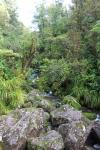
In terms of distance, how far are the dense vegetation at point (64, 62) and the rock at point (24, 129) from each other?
1.69 metres

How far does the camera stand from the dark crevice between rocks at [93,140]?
10201 mm

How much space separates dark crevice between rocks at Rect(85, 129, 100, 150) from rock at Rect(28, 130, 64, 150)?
1409 millimetres

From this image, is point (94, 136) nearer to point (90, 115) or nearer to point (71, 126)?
point (71, 126)

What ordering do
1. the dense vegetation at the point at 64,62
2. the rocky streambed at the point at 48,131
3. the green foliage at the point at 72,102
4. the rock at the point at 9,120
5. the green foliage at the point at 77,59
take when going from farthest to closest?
the green foliage at the point at 77,59
the green foliage at the point at 72,102
the dense vegetation at the point at 64,62
the rock at the point at 9,120
the rocky streambed at the point at 48,131

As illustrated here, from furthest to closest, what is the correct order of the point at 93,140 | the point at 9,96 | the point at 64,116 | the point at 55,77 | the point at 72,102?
the point at 55,77, the point at 72,102, the point at 9,96, the point at 64,116, the point at 93,140

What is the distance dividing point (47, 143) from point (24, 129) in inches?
34.2

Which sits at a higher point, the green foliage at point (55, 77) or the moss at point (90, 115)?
the green foliage at point (55, 77)

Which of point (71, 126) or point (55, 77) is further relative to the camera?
point (55, 77)

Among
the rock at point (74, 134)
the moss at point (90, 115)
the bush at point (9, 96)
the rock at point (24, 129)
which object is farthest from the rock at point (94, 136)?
the bush at point (9, 96)

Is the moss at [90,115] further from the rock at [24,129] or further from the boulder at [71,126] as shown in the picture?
the rock at [24,129]

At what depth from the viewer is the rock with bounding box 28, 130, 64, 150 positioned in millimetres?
8906

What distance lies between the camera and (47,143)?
9008 mm

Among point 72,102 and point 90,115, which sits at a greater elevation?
point 72,102

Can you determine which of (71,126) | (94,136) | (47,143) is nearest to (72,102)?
(94,136)
